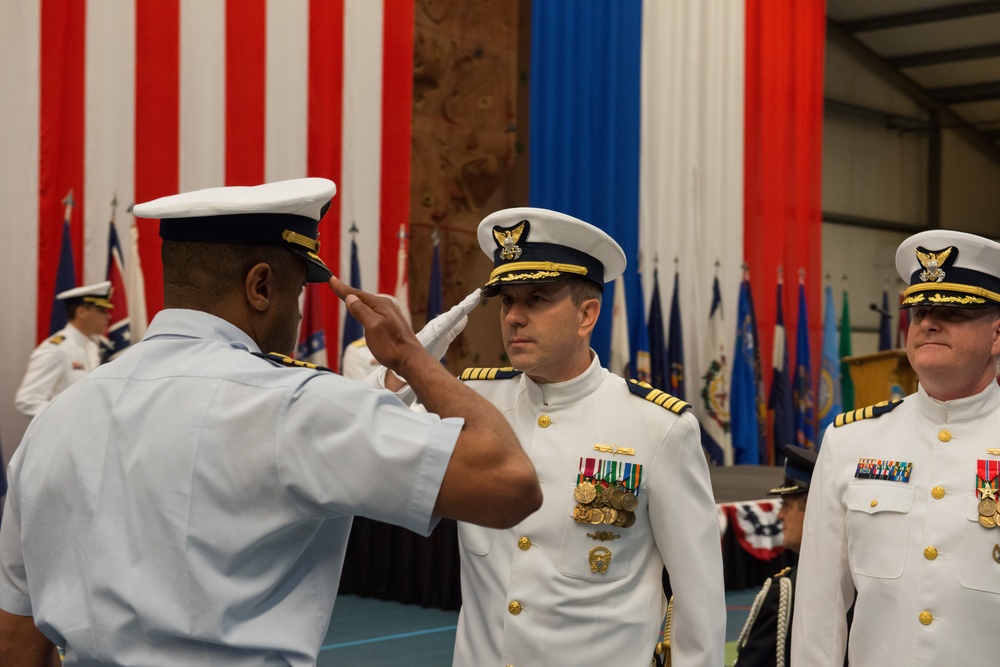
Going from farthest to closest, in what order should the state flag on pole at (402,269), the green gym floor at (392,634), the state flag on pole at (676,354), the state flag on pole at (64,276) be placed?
the state flag on pole at (676,354), the state flag on pole at (402,269), the state flag on pole at (64,276), the green gym floor at (392,634)

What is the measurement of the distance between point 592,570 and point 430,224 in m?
6.56

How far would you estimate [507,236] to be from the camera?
7.43ft

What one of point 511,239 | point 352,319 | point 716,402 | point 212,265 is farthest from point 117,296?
point 212,265

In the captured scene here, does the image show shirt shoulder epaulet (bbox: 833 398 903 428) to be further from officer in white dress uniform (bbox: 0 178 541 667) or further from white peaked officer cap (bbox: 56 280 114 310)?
white peaked officer cap (bbox: 56 280 114 310)

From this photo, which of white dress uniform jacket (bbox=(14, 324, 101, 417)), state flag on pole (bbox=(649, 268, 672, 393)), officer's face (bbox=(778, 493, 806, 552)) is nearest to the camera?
officer's face (bbox=(778, 493, 806, 552))

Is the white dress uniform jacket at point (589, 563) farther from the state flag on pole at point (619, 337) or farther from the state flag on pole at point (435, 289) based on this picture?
the state flag on pole at point (619, 337)

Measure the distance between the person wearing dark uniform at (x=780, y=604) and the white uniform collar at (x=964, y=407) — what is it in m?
0.74

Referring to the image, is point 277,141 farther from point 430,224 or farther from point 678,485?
point 678,485

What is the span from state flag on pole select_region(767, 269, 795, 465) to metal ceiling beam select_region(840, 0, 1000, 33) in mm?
6212

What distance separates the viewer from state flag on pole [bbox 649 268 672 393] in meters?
9.09

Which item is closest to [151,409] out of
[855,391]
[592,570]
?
[592,570]

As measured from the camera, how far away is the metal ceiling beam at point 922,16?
13.7 meters

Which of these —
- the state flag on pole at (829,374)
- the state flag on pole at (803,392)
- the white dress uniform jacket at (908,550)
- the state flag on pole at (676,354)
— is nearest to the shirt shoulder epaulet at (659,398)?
the white dress uniform jacket at (908,550)

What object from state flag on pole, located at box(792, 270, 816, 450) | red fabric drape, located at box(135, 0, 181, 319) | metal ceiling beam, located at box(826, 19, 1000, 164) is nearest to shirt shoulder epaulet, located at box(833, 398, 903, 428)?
red fabric drape, located at box(135, 0, 181, 319)
